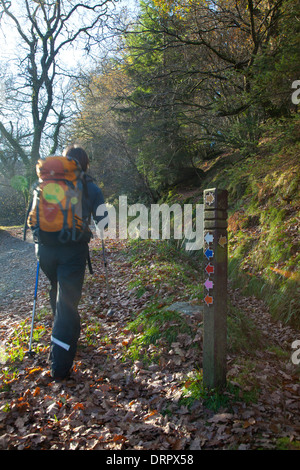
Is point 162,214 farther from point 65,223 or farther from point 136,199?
point 65,223

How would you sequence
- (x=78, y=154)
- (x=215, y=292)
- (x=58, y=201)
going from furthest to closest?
1. (x=78, y=154)
2. (x=58, y=201)
3. (x=215, y=292)

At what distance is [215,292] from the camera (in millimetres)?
3145

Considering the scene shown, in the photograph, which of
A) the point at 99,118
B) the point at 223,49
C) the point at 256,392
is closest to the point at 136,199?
the point at 99,118

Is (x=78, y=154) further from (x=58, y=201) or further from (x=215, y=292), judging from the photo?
(x=215, y=292)

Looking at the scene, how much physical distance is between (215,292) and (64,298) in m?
1.69

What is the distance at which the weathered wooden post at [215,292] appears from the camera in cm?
316

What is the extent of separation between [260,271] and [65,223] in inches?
159

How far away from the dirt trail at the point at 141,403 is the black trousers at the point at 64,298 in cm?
32

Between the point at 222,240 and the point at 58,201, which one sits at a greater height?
the point at 58,201

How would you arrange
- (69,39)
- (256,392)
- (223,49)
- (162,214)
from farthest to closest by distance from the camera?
(69,39) < (162,214) < (223,49) < (256,392)

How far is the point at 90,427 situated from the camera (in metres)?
3.03

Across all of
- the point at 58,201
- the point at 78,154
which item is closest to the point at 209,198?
the point at 58,201

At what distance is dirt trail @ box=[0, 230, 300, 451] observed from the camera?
277 cm
